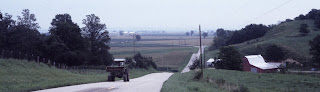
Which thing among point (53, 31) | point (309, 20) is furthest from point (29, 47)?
point (309, 20)

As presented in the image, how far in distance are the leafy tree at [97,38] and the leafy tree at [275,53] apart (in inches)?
1479

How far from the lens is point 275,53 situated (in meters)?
95.2

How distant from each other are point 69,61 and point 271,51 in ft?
157

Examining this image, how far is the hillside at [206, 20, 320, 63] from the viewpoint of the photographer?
9478 centimetres

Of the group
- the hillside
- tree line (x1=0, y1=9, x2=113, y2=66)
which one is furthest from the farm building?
tree line (x1=0, y1=9, x2=113, y2=66)

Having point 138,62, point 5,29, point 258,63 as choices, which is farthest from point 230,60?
point 5,29

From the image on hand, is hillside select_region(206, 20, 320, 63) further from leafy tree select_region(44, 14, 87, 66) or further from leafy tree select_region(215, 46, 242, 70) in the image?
leafy tree select_region(44, 14, 87, 66)

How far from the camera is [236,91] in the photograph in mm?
30531

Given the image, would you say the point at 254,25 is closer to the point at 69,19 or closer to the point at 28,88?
the point at 69,19

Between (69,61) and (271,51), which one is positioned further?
(271,51)

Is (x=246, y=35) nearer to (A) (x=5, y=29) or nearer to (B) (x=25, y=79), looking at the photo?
(A) (x=5, y=29)

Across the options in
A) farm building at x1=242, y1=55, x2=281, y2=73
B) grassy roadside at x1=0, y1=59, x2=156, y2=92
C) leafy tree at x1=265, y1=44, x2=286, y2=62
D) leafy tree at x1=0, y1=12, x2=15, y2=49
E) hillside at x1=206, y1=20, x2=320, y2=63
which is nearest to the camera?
grassy roadside at x1=0, y1=59, x2=156, y2=92

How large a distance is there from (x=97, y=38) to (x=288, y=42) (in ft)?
161

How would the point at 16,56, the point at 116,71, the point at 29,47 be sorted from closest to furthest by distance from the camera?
the point at 116,71, the point at 16,56, the point at 29,47
